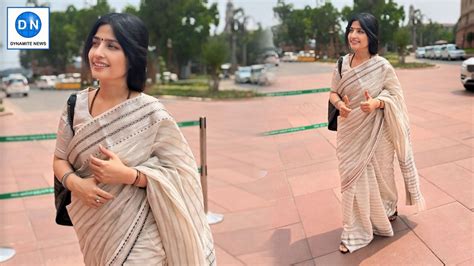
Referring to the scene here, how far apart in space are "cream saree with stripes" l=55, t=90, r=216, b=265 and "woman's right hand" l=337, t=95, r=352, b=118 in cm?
109

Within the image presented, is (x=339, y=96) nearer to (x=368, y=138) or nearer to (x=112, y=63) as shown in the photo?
(x=368, y=138)

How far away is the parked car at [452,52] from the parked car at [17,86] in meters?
2.26

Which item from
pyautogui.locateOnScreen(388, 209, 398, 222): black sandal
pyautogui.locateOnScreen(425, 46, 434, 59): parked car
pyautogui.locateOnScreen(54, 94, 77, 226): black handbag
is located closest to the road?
pyautogui.locateOnScreen(425, 46, 434, 59): parked car

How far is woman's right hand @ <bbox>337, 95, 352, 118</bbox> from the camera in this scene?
2.35 metres

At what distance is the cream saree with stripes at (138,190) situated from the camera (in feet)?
4.66

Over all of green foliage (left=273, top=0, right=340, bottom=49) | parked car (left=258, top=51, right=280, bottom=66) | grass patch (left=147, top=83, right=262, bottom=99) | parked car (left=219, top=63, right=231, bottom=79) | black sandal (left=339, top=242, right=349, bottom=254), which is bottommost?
black sandal (left=339, top=242, right=349, bottom=254)

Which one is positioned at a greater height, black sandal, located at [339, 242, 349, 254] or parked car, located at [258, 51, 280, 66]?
parked car, located at [258, 51, 280, 66]

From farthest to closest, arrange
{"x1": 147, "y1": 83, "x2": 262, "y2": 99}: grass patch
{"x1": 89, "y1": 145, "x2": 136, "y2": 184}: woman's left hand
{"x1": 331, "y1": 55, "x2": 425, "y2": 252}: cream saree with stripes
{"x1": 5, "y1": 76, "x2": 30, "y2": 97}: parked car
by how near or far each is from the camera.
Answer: {"x1": 147, "y1": 83, "x2": 262, "y2": 99}: grass patch < {"x1": 5, "y1": 76, "x2": 30, "y2": 97}: parked car < {"x1": 331, "y1": 55, "x2": 425, "y2": 252}: cream saree with stripes < {"x1": 89, "y1": 145, "x2": 136, "y2": 184}: woman's left hand

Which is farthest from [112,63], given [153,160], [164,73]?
[164,73]

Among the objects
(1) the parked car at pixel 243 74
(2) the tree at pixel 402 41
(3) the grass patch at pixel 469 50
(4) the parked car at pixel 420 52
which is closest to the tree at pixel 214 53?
(1) the parked car at pixel 243 74

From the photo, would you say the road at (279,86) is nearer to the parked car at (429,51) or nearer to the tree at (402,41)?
the tree at (402,41)

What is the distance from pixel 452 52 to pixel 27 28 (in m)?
2.14

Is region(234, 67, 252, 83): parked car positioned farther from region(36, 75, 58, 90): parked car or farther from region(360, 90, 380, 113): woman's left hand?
region(36, 75, 58, 90): parked car

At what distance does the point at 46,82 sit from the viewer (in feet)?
8.74
